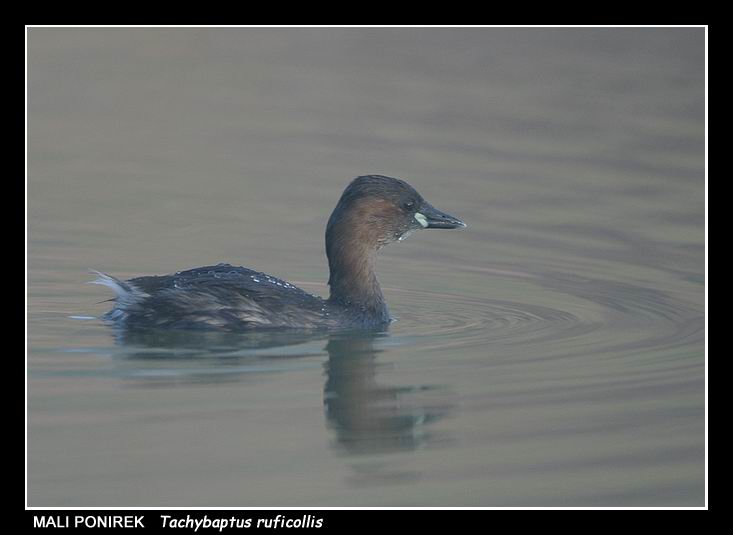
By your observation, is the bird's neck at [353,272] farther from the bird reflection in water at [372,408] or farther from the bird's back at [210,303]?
the bird reflection in water at [372,408]

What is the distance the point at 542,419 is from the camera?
8.97 m

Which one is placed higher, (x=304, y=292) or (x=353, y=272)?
(x=353, y=272)

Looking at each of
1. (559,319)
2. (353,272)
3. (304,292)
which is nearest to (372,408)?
(304,292)

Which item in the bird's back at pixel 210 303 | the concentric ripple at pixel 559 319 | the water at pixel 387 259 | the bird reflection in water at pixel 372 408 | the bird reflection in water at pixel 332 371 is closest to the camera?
the water at pixel 387 259

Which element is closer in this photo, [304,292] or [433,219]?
[304,292]

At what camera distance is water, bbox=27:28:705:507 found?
8250 mm

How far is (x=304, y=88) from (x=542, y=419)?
12221mm

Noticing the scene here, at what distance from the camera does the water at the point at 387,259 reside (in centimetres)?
825

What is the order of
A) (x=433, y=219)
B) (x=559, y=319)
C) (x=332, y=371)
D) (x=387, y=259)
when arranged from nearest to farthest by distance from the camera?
(x=332, y=371)
(x=559, y=319)
(x=433, y=219)
(x=387, y=259)

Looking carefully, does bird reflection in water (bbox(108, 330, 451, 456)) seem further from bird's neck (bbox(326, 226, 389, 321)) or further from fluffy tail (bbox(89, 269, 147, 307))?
bird's neck (bbox(326, 226, 389, 321))

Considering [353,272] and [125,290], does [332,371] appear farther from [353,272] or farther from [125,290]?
[125,290]

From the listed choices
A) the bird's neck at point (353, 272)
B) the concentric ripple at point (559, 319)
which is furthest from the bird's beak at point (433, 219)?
the concentric ripple at point (559, 319)

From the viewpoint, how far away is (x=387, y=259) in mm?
13688
